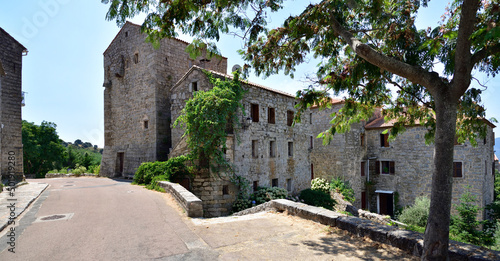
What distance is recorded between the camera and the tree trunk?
165 inches

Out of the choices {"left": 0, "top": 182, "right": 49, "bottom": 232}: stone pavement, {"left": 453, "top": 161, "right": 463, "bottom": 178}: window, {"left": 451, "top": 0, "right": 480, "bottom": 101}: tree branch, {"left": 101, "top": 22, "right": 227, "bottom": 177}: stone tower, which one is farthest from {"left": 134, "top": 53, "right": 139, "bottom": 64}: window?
{"left": 453, "top": 161, "right": 463, "bottom": 178}: window

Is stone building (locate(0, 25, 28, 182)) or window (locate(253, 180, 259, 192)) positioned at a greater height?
stone building (locate(0, 25, 28, 182))

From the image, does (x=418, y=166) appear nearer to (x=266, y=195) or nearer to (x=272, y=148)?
(x=272, y=148)

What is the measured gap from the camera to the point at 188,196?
8.37m

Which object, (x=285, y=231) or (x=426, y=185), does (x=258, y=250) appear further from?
(x=426, y=185)

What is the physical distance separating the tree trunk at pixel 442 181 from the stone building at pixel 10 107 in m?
18.4

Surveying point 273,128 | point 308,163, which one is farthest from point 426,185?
point 273,128

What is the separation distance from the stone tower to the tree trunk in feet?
49.8

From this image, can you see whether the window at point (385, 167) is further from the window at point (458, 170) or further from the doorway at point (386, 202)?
the window at point (458, 170)

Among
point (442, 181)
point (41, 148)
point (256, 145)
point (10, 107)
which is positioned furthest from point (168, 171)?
point (41, 148)

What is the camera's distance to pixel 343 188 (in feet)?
68.0

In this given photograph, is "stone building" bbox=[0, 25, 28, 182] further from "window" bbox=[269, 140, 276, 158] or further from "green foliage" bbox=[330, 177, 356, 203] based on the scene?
"green foliage" bbox=[330, 177, 356, 203]

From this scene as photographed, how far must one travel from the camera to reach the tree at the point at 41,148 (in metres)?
27.3

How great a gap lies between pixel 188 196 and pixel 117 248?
137 inches
